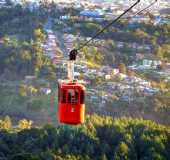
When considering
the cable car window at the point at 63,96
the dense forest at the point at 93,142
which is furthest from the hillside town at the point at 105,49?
the cable car window at the point at 63,96

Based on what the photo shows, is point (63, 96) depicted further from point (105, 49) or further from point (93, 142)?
point (105, 49)

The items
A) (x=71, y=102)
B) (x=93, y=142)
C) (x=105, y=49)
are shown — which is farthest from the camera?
(x=105, y=49)

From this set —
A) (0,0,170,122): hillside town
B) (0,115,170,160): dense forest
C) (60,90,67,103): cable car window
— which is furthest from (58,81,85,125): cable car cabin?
(0,0,170,122): hillside town

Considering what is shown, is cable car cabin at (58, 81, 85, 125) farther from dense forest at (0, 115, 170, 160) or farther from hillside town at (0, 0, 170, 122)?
hillside town at (0, 0, 170, 122)

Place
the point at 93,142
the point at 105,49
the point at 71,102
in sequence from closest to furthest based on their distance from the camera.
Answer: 1. the point at 71,102
2. the point at 93,142
3. the point at 105,49

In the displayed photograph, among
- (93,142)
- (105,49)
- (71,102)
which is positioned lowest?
(93,142)

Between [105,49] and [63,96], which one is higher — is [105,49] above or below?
below

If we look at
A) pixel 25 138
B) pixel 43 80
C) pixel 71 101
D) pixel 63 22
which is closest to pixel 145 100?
pixel 43 80

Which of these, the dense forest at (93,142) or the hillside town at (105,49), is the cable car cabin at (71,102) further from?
the hillside town at (105,49)

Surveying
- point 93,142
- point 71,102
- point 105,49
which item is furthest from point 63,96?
point 105,49
